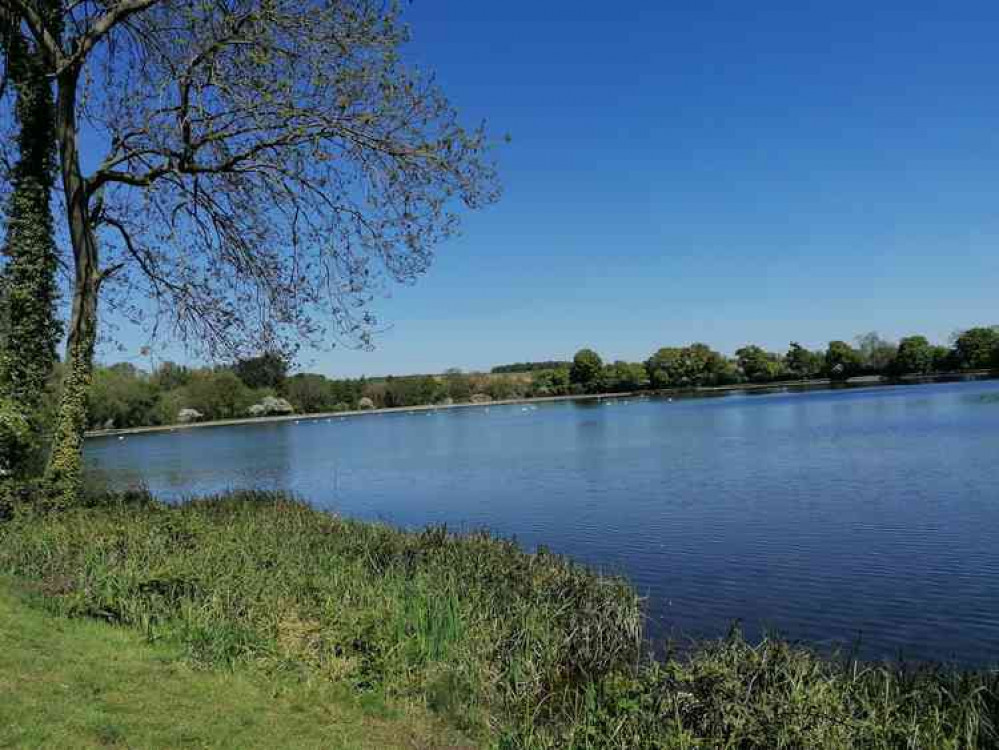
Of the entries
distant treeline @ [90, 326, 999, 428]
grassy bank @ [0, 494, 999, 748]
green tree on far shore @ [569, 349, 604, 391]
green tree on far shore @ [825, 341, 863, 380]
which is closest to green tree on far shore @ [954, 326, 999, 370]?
distant treeline @ [90, 326, 999, 428]

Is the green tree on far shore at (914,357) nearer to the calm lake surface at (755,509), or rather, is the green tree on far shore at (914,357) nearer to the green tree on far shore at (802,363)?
the green tree on far shore at (802,363)

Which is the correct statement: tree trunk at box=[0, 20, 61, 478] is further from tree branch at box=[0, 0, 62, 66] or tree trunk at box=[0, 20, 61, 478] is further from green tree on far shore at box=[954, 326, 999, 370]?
green tree on far shore at box=[954, 326, 999, 370]

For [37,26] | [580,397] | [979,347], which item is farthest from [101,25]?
[580,397]

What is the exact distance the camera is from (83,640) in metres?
7.86

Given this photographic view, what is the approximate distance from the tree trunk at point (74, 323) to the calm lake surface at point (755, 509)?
29.6 ft

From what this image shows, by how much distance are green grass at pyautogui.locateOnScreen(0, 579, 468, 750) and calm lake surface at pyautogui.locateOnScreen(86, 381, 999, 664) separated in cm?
647

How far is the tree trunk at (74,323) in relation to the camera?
15195 millimetres

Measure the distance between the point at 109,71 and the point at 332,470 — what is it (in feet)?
99.4

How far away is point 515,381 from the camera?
19912 cm

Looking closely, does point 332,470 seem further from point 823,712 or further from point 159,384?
point 159,384

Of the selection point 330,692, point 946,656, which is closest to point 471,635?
point 330,692

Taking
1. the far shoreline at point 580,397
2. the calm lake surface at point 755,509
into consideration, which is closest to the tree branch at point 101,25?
the calm lake surface at point 755,509

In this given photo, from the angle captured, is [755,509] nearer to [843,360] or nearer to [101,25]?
[101,25]

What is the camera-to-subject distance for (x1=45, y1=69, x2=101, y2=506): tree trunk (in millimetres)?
15195
